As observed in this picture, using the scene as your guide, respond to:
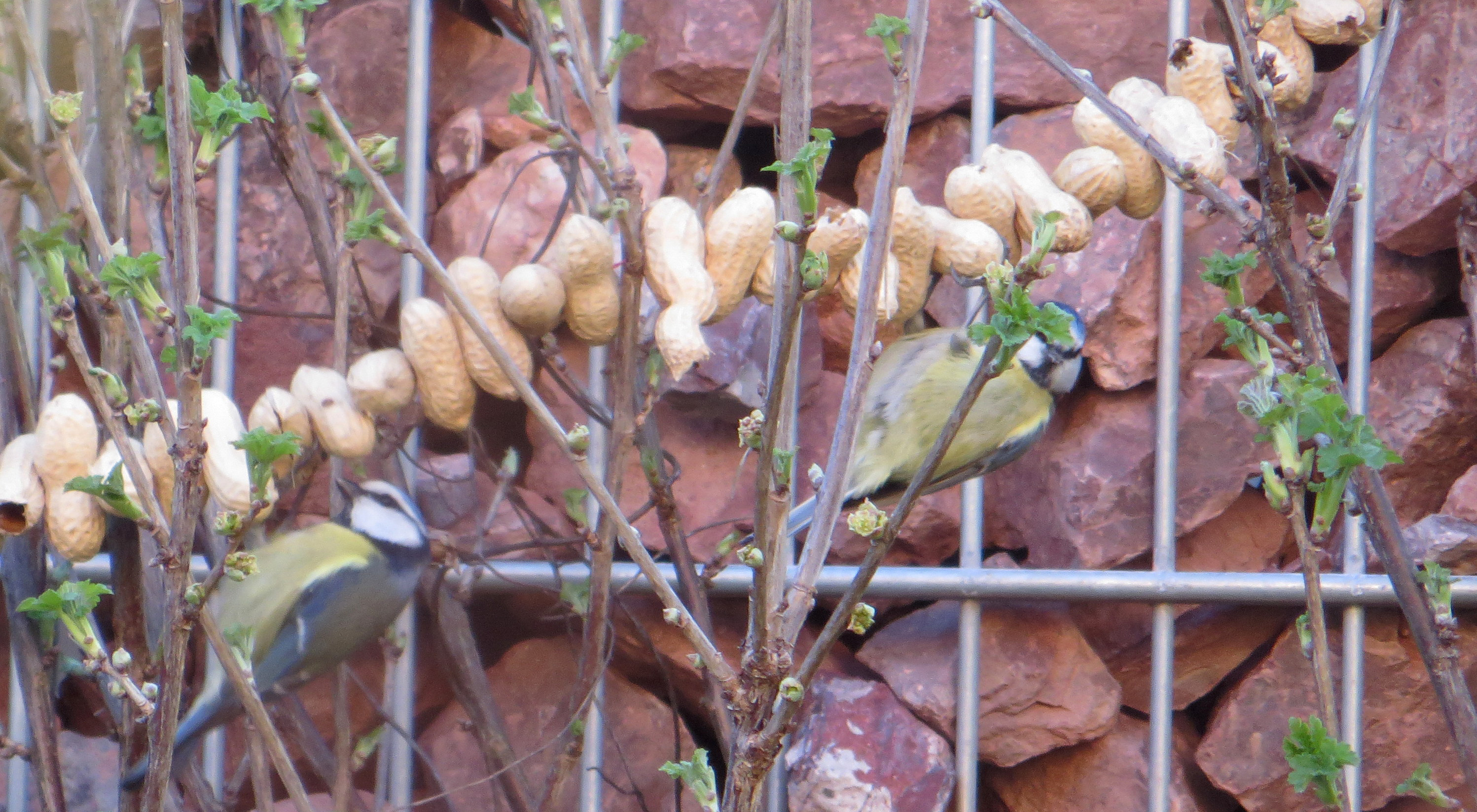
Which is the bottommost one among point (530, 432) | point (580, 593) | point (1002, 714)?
point (1002, 714)

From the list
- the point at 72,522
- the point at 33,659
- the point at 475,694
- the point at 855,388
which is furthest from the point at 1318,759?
the point at 33,659

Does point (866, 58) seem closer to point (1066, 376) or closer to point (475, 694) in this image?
→ point (1066, 376)

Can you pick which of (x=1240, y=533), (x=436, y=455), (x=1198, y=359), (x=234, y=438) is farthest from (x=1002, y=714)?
(x=234, y=438)

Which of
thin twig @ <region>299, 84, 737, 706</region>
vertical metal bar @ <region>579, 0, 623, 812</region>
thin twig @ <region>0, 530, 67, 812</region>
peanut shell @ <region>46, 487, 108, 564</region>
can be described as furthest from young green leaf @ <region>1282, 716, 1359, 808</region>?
thin twig @ <region>0, 530, 67, 812</region>

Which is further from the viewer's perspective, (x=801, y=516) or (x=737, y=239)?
(x=801, y=516)

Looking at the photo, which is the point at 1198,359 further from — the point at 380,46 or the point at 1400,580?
the point at 380,46

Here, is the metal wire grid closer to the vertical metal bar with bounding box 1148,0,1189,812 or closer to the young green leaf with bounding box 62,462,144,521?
the vertical metal bar with bounding box 1148,0,1189,812
